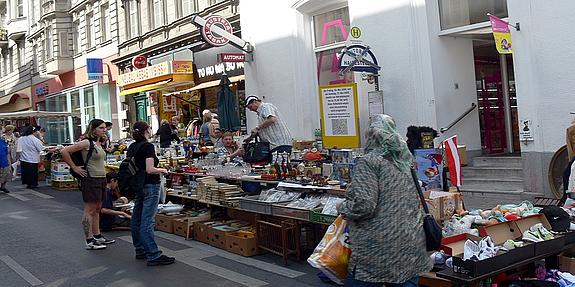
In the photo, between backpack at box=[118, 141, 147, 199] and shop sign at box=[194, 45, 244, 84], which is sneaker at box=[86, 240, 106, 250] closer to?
backpack at box=[118, 141, 147, 199]

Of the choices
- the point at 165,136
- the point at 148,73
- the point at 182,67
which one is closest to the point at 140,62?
the point at 148,73

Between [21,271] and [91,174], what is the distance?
1.62 m

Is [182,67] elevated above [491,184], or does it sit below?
above

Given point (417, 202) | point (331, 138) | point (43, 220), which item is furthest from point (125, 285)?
point (331, 138)

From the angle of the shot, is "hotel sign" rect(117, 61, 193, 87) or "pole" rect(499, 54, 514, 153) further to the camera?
"hotel sign" rect(117, 61, 193, 87)

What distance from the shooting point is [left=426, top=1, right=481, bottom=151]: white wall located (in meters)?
11.3

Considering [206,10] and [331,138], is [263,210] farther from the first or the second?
[206,10]

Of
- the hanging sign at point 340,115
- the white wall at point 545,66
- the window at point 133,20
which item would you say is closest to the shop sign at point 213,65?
the hanging sign at point 340,115

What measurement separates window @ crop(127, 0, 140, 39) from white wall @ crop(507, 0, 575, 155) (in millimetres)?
16597

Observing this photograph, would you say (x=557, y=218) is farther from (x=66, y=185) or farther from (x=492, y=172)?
(x=66, y=185)

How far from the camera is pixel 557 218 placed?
5.68 meters

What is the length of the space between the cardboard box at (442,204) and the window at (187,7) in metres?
14.6

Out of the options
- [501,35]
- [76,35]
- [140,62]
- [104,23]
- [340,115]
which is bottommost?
[340,115]

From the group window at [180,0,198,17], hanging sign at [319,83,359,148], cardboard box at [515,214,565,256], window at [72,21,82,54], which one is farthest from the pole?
window at [72,21,82,54]
